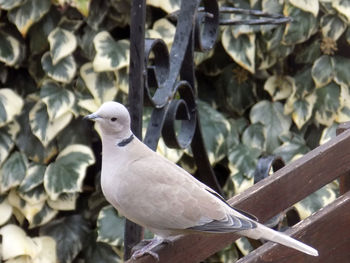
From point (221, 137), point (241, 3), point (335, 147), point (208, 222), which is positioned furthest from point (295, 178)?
point (241, 3)

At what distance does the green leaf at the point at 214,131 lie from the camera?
88.2 inches

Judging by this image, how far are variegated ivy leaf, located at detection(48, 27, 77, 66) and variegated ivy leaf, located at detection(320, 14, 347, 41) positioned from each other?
0.78 metres

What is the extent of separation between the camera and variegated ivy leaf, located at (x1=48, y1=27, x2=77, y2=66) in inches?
84.0

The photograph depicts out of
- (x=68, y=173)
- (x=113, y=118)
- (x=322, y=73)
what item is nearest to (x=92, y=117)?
(x=113, y=118)

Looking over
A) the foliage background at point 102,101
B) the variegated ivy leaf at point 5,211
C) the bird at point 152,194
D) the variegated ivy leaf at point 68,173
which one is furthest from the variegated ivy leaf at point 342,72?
the bird at point 152,194

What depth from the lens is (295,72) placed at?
2.50 meters

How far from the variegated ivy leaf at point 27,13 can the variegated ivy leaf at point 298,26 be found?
0.72m

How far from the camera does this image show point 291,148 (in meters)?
2.31

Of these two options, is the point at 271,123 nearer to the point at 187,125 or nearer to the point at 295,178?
the point at 187,125

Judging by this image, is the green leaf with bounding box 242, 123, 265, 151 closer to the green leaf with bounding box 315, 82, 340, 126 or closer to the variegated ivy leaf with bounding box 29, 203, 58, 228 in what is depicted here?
the green leaf with bounding box 315, 82, 340, 126

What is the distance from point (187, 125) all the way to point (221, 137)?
30.2 inches

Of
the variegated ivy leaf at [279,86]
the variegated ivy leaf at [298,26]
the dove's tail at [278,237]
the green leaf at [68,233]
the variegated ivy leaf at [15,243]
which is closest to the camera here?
the dove's tail at [278,237]

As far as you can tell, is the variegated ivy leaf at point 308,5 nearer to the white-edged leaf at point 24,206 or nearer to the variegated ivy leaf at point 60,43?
the variegated ivy leaf at point 60,43

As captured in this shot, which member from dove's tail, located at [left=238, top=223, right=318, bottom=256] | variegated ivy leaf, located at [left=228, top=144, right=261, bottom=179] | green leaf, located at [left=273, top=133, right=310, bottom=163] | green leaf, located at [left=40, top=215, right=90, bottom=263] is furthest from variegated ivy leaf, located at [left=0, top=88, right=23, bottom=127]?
dove's tail, located at [left=238, top=223, right=318, bottom=256]
